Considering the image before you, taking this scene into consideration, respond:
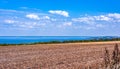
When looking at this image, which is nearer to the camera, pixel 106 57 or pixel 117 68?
pixel 106 57

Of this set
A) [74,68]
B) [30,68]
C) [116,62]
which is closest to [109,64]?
[116,62]

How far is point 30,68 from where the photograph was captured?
63.8 feet

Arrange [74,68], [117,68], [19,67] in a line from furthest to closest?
1. [19,67]
2. [74,68]
3. [117,68]

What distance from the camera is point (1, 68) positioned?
63.8ft

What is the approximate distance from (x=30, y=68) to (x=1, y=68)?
6.26 feet

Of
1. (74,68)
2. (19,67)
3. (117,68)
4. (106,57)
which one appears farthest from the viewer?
(19,67)

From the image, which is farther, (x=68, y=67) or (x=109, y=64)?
(x=68, y=67)

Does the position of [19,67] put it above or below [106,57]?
below

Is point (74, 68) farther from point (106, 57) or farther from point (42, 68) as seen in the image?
point (106, 57)

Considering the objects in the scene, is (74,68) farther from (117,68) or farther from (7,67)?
(117,68)

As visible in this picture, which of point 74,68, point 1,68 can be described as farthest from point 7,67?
point 74,68

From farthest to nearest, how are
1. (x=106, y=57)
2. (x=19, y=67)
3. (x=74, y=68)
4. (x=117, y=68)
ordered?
(x=19, y=67) → (x=74, y=68) → (x=117, y=68) → (x=106, y=57)

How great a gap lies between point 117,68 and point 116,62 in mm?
657

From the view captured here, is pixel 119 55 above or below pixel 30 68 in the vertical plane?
above
